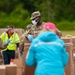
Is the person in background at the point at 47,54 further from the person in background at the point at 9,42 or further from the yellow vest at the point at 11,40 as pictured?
the yellow vest at the point at 11,40

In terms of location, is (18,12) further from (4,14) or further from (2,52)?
(2,52)

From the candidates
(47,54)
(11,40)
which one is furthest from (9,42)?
(47,54)

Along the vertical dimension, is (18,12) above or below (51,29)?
above

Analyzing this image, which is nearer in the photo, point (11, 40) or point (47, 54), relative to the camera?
point (47, 54)

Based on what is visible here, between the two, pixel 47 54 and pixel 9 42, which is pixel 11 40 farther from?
pixel 47 54

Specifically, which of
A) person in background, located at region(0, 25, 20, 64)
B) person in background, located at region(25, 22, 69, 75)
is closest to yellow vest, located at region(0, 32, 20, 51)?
person in background, located at region(0, 25, 20, 64)

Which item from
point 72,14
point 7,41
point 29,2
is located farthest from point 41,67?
point 29,2

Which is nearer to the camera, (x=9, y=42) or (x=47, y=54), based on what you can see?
(x=47, y=54)

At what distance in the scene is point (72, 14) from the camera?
59469 millimetres

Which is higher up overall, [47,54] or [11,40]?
[11,40]

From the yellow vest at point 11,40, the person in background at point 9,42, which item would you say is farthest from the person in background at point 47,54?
the yellow vest at point 11,40

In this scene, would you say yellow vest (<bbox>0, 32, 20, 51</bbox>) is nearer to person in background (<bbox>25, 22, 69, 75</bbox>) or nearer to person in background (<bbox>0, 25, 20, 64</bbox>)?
person in background (<bbox>0, 25, 20, 64</bbox>)

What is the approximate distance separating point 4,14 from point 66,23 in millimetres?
10383

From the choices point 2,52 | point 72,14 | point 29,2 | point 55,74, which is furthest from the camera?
point 29,2
